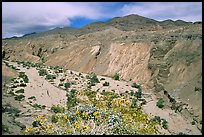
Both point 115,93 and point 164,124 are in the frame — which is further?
point 115,93

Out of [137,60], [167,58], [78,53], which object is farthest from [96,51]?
[167,58]

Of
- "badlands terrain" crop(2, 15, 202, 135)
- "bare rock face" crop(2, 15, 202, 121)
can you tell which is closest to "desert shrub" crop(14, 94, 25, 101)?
"badlands terrain" crop(2, 15, 202, 135)

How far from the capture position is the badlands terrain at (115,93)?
6.05 m

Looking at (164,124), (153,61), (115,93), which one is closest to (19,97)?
(115,93)

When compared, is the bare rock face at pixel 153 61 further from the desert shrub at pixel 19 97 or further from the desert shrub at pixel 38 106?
the desert shrub at pixel 19 97

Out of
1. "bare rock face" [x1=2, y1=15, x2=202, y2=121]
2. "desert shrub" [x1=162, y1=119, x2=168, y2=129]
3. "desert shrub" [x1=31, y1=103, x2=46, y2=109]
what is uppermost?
"bare rock face" [x1=2, y1=15, x2=202, y2=121]

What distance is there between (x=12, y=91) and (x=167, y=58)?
12.0 meters

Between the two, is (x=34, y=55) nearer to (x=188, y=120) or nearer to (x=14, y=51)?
(x=14, y=51)

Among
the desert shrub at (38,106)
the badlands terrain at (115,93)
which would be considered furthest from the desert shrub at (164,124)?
the desert shrub at (38,106)

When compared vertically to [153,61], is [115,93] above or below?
below

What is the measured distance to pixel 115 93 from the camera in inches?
717

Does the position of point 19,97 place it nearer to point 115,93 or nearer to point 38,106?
point 38,106

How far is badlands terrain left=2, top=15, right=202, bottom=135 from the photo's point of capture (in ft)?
19.9

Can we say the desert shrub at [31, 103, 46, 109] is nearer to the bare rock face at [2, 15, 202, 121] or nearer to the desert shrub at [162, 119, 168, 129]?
the desert shrub at [162, 119, 168, 129]
